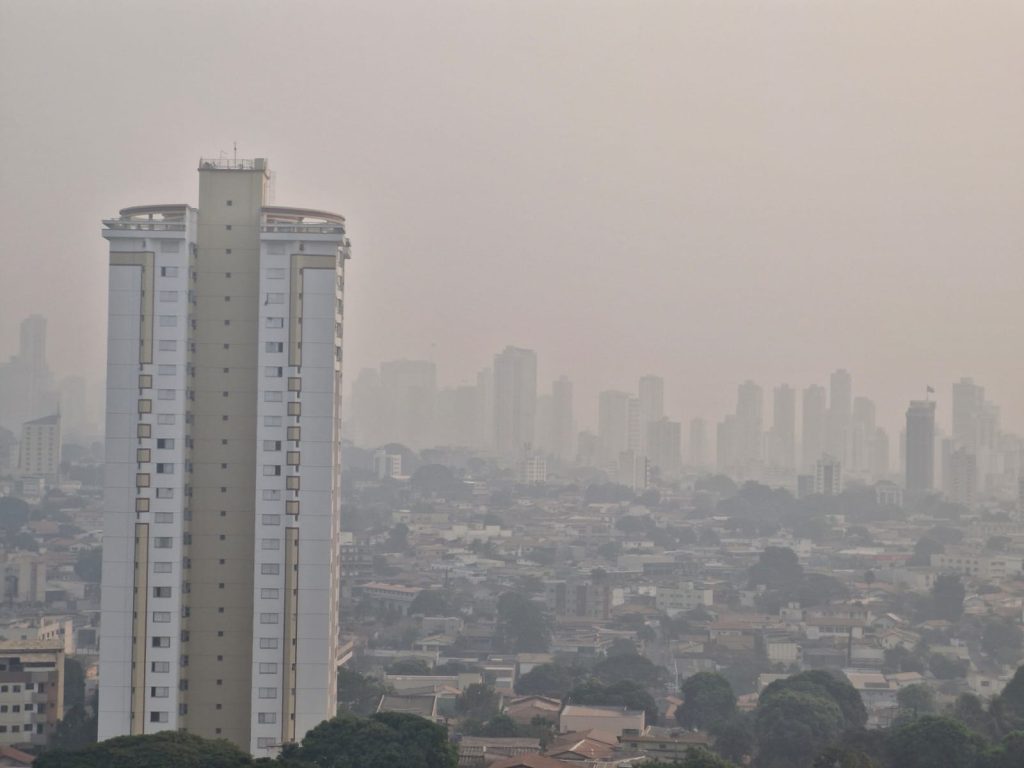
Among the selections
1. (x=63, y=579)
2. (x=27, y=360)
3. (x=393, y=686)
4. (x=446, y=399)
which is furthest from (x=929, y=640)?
(x=446, y=399)

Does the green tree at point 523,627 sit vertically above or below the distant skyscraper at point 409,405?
below

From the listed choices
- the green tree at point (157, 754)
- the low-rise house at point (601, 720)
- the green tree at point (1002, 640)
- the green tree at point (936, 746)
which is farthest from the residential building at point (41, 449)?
the green tree at point (157, 754)

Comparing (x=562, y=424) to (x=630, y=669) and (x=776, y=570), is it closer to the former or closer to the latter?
(x=776, y=570)

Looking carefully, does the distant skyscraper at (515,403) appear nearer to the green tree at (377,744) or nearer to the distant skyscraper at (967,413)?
the distant skyscraper at (967,413)

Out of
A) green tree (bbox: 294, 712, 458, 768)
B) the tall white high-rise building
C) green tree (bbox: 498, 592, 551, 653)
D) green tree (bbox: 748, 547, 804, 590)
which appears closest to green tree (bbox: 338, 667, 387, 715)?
green tree (bbox: 294, 712, 458, 768)

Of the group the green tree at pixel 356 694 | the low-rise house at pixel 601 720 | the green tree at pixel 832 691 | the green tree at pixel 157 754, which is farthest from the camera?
the green tree at pixel 356 694

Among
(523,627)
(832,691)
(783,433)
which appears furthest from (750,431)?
(832,691)

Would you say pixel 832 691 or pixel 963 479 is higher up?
pixel 963 479
